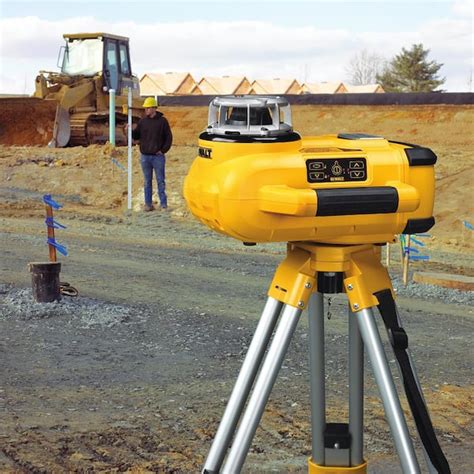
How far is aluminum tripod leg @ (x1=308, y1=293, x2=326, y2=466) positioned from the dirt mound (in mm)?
22963

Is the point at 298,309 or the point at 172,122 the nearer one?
the point at 298,309

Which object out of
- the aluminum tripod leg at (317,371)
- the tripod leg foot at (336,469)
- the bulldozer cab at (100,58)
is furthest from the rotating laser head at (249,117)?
the bulldozer cab at (100,58)

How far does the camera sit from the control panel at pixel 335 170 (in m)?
3.30

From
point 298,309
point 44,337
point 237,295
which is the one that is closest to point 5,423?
point 44,337

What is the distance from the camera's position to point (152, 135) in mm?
17250

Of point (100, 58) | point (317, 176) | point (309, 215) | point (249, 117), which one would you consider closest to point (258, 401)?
point (309, 215)

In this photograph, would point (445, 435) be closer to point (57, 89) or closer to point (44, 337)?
point (44, 337)

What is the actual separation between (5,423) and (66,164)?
1812cm

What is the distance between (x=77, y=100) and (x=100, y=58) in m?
1.94

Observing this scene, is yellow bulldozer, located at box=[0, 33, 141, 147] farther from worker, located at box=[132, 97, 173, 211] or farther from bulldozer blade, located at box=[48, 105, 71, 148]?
worker, located at box=[132, 97, 173, 211]

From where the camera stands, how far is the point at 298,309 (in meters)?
3.46

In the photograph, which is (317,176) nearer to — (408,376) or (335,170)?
(335,170)

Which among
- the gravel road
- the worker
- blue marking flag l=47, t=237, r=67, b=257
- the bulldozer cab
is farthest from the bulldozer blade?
blue marking flag l=47, t=237, r=67, b=257

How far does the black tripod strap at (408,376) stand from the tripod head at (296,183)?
0.28 meters
